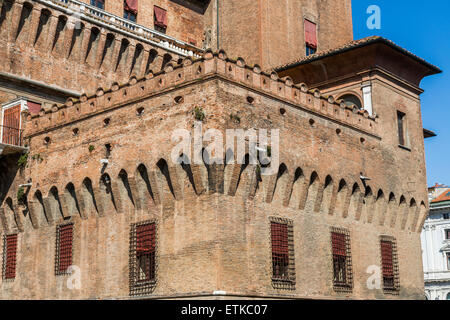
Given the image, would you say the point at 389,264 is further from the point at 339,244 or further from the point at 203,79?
the point at 203,79

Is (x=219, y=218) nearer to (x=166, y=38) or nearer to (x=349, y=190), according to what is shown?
(x=349, y=190)

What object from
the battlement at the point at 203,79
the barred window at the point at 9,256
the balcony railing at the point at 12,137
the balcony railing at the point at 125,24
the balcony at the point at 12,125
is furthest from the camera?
the balcony railing at the point at 125,24

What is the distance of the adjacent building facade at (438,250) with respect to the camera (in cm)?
5812

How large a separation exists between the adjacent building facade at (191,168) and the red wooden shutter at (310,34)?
3.20 metres

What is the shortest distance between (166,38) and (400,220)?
41.4ft

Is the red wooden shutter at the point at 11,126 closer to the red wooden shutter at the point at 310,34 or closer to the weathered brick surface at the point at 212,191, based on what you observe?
the weathered brick surface at the point at 212,191

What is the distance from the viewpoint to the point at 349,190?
24125mm

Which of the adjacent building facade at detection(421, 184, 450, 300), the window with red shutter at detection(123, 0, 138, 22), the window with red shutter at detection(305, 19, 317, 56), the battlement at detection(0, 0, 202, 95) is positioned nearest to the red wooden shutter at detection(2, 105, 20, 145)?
the battlement at detection(0, 0, 202, 95)

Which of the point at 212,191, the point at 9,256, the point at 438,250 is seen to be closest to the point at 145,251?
the point at 212,191

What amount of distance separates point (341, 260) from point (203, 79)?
319 inches

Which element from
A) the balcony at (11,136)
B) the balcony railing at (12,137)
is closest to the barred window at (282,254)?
the balcony at (11,136)

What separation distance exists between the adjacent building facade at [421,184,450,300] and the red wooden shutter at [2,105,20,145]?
140 feet

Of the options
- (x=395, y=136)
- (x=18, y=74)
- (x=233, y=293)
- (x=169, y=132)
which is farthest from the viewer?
(x=395, y=136)

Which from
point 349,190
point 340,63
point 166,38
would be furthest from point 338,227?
point 166,38
